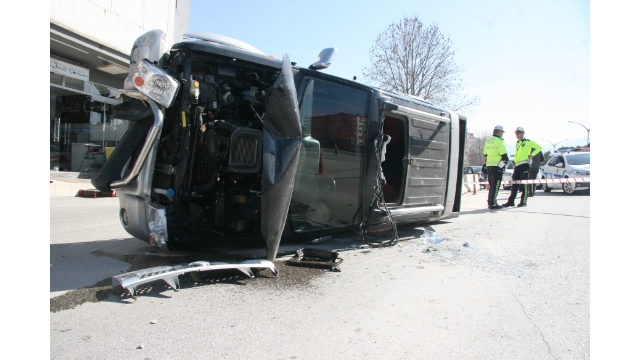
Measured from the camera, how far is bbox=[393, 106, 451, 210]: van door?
512cm

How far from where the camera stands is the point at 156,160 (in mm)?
3486

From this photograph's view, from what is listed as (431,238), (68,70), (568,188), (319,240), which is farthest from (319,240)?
(568,188)

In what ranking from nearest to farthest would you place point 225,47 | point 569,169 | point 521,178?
1. point 225,47
2. point 521,178
3. point 569,169

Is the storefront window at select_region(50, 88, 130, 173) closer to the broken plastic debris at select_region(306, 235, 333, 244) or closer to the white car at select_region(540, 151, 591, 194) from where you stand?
the broken plastic debris at select_region(306, 235, 333, 244)

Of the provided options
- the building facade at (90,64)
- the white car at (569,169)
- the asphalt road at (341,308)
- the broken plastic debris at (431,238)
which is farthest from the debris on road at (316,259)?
the white car at (569,169)

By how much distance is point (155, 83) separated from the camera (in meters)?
3.15

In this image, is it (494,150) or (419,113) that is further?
(494,150)

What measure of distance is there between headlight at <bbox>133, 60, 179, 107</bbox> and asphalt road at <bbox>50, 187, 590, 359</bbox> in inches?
57.4

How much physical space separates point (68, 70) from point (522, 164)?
13.2m

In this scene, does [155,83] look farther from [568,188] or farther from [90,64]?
[568,188]

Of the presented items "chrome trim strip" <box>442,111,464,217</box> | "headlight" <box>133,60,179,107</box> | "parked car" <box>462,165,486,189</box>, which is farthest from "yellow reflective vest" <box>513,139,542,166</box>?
"parked car" <box>462,165,486,189</box>
